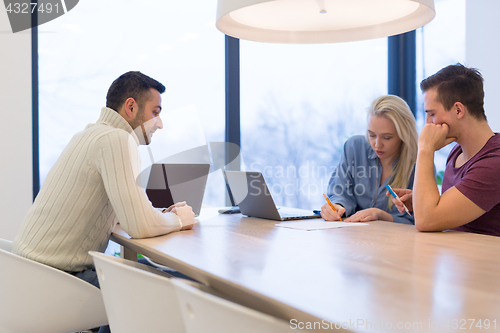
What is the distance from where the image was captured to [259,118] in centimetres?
377

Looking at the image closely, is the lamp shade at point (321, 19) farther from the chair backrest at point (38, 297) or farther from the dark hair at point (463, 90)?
the chair backrest at point (38, 297)

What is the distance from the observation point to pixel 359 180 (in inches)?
90.4

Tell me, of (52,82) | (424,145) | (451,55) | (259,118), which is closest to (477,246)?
(424,145)

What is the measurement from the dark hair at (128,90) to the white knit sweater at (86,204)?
28 cm

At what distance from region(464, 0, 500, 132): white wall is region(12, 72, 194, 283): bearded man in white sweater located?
3.08m

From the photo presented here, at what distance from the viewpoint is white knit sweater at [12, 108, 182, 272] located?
1.43m

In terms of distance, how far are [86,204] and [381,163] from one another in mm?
1547

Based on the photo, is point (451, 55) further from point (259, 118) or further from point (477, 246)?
point (477, 246)

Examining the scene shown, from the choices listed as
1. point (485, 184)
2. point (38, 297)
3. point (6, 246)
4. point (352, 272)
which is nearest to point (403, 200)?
point (485, 184)

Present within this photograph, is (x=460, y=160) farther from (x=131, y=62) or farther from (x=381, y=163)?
(x=131, y=62)

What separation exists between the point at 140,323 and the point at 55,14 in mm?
2755

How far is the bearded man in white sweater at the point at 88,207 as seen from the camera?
143cm

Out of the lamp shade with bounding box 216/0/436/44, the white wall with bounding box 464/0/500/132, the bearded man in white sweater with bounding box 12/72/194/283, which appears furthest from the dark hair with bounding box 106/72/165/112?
the white wall with bounding box 464/0/500/132

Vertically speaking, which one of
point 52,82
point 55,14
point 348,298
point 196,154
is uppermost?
point 55,14
